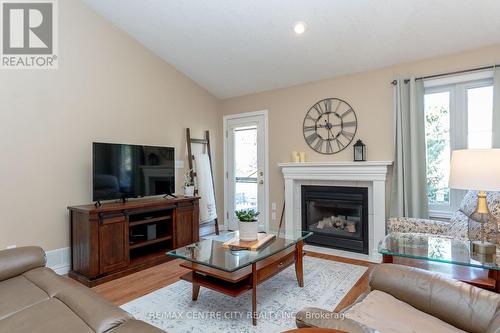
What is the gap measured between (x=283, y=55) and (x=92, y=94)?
2420 millimetres

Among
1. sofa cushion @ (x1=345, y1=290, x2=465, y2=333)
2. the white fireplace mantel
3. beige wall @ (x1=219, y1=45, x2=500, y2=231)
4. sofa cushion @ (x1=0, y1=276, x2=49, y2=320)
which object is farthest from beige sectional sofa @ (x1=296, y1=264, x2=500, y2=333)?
beige wall @ (x1=219, y1=45, x2=500, y2=231)

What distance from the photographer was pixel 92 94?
346 cm

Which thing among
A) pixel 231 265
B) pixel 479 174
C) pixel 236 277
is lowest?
pixel 236 277

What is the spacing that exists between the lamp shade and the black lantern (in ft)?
5.39

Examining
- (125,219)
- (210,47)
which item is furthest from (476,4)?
(125,219)

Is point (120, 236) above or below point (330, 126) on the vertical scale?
below

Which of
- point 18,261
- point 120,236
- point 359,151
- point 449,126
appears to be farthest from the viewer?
point 359,151

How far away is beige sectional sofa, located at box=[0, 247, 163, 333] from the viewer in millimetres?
1231

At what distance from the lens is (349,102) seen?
3.95m

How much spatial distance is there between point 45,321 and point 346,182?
350 cm

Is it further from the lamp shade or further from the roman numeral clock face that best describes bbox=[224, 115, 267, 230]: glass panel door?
the lamp shade

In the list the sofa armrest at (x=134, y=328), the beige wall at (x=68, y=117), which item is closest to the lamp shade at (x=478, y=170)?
the sofa armrest at (x=134, y=328)

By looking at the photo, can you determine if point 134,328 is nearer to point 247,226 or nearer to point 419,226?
point 247,226

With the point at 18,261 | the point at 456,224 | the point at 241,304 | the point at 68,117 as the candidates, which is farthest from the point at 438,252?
the point at 68,117
